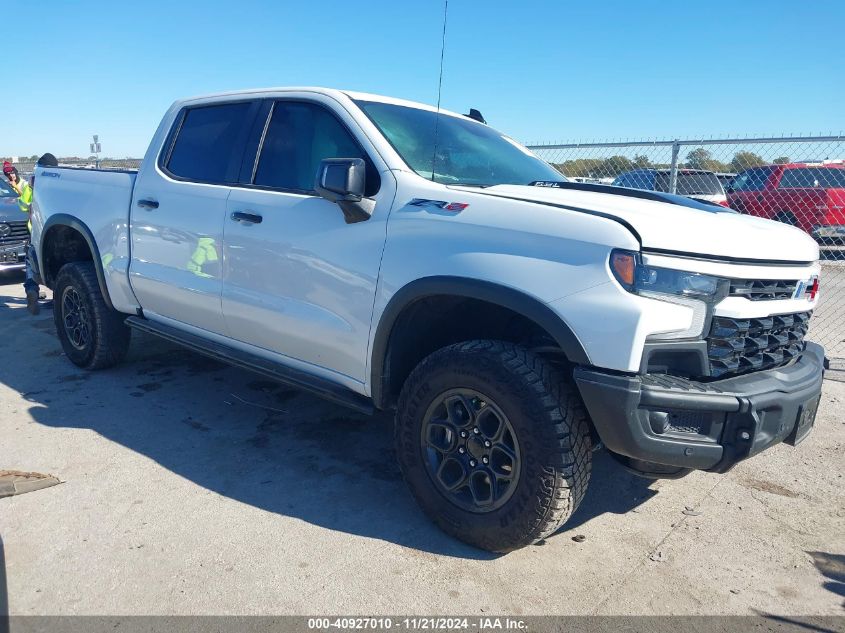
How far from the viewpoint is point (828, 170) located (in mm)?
9461

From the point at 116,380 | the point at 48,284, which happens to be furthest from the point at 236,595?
the point at 48,284

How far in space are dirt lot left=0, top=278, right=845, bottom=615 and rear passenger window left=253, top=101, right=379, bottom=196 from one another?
1.56m

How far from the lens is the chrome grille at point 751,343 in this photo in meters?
2.56

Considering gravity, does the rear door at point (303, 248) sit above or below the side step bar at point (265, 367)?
above

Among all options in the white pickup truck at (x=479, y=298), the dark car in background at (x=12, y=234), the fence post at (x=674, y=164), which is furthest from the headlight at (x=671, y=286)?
the dark car in background at (x=12, y=234)

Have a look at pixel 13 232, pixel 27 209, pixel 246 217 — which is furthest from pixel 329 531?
pixel 13 232

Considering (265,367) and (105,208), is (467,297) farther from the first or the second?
(105,208)

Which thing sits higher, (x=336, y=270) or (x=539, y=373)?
(x=336, y=270)

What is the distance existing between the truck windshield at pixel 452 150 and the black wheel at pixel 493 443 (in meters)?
1.00

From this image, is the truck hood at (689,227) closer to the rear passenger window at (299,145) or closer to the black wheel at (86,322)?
the rear passenger window at (299,145)

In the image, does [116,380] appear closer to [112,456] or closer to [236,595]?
[112,456]

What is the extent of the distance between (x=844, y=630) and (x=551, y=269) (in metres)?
1.72

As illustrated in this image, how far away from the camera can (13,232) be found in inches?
344

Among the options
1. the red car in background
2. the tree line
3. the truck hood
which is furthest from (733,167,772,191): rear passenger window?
the truck hood
